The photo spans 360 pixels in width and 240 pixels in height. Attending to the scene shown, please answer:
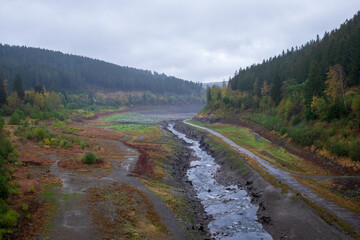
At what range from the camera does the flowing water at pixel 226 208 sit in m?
20.4

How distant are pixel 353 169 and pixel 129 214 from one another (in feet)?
90.2

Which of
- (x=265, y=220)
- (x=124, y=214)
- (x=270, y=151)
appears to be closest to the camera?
(x=124, y=214)

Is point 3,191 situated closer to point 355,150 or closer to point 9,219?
point 9,219

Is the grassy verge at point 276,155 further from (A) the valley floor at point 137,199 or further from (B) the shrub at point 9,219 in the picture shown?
(B) the shrub at point 9,219

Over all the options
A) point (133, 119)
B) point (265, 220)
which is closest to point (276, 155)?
point (265, 220)

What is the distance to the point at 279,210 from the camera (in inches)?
896

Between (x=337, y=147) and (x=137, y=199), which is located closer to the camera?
(x=137, y=199)

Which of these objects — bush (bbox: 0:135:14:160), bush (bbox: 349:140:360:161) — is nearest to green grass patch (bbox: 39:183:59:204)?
bush (bbox: 0:135:14:160)

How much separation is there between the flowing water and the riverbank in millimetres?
976

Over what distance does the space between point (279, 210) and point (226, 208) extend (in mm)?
5316

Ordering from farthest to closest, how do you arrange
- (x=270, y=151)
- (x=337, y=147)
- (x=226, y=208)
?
(x=270, y=151), (x=337, y=147), (x=226, y=208)

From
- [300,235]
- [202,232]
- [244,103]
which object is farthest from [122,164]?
[244,103]

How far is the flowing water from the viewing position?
2042 centimetres

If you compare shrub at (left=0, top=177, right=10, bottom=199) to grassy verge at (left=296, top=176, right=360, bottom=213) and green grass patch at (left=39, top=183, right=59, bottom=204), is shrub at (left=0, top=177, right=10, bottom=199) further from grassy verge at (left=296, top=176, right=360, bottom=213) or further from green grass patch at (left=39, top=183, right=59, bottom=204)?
grassy verge at (left=296, top=176, right=360, bottom=213)
